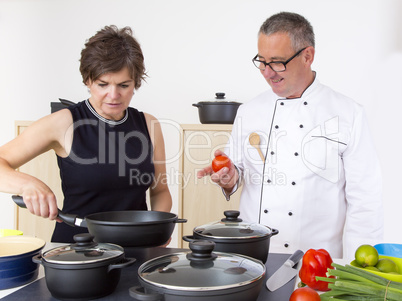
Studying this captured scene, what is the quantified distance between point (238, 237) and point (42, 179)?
2380 millimetres

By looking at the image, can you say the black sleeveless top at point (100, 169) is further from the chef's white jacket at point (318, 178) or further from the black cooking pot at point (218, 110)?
the black cooking pot at point (218, 110)

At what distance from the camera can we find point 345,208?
190cm

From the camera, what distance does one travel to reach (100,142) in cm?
167

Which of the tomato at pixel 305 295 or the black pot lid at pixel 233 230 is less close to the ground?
the black pot lid at pixel 233 230

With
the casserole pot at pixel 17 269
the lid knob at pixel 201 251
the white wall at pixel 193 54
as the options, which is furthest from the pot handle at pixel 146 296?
the white wall at pixel 193 54

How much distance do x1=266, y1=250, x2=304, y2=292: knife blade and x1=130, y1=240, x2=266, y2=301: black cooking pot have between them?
156 mm

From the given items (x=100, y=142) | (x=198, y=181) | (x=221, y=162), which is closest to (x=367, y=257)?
(x=221, y=162)

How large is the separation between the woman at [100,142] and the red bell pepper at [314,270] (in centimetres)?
81

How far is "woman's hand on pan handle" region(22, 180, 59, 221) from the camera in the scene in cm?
115

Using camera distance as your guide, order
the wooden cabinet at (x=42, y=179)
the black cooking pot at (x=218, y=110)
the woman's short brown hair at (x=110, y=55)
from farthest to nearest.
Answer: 1. the wooden cabinet at (x=42, y=179)
2. the black cooking pot at (x=218, y=110)
3. the woman's short brown hair at (x=110, y=55)

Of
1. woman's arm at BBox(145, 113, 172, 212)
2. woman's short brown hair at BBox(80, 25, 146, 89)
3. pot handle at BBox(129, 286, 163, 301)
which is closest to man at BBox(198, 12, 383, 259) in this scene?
woman's arm at BBox(145, 113, 172, 212)

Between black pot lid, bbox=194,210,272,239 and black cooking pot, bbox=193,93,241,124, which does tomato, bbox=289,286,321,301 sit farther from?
black cooking pot, bbox=193,93,241,124

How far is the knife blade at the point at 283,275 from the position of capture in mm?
967

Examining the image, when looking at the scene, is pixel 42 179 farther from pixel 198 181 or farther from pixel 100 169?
pixel 100 169
